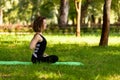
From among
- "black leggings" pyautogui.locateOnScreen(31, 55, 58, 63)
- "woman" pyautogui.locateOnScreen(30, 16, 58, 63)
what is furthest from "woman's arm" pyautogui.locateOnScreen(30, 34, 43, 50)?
"black leggings" pyautogui.locateOnScreen(31, 55, 58, 63)

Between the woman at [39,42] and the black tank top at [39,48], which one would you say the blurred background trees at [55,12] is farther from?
the black tank top at [39,48]

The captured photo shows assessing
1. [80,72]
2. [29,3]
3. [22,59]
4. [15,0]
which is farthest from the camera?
[29,3]

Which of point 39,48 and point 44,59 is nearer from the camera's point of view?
point 39,48

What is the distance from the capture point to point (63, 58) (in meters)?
13.9

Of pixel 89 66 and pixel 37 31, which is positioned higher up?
pixel 37 31

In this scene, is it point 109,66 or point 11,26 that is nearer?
point 109,66

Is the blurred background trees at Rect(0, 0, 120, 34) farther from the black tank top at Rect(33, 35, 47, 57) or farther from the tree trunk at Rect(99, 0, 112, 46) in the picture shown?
the black tank top at Rect(33, 35, 47, 57)

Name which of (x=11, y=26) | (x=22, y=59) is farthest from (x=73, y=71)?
(x=11, y=26)

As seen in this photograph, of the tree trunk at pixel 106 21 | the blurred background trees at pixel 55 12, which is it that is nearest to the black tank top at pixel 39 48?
the tree trunk at pixel 106 21

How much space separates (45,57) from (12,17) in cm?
7879

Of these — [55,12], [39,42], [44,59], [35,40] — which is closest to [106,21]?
[44,59]

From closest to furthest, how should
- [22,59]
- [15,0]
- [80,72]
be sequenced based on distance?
[80,72] → [22,59] → [15,0]

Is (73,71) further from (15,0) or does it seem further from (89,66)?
(15,0)

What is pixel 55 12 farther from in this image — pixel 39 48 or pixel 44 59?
pixel 39 48
